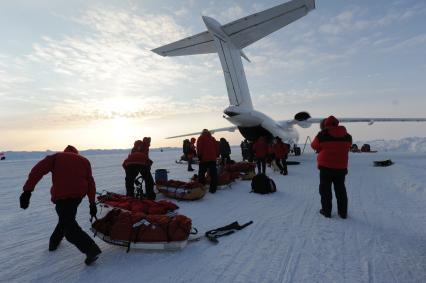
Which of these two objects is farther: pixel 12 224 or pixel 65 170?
pixel 12 224

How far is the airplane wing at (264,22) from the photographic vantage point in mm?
10602

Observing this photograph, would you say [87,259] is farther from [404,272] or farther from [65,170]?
[404,272]

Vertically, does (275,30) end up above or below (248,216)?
above

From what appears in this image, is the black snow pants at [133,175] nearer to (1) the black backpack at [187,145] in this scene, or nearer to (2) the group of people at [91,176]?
(2) the group of people at [91,176]

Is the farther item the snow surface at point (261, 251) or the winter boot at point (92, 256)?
the winter boot at point (92, 256)

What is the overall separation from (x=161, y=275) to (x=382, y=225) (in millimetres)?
4074

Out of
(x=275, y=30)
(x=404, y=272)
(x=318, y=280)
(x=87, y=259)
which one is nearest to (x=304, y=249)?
(x=318, y=280)

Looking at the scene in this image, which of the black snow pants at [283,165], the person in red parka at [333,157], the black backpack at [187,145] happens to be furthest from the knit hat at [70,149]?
the black backpack at [187,145]

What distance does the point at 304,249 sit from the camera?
420 centimetres

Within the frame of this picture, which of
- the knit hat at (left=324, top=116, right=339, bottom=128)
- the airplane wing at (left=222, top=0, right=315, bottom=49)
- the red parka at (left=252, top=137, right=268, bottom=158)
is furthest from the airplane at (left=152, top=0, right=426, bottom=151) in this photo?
the knit hat at (left=324, top=116, right=339, bottom=128)

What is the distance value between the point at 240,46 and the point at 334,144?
9451 millimetres

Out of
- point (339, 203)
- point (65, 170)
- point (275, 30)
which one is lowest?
point (339, 203)

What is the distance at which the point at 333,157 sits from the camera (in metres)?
5.64

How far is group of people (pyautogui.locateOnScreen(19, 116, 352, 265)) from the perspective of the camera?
378cm
